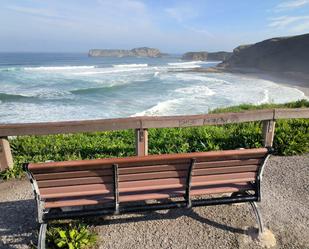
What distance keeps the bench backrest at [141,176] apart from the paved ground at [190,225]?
53 cm

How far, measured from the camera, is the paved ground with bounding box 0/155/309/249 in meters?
3.29

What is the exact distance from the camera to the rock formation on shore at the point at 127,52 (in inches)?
6767

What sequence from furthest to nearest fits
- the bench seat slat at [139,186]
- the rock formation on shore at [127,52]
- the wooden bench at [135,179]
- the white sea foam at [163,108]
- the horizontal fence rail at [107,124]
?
1. the rock formation on shore at [127,52]
2. the white sea foam at [163,108]
3. the horizontal fence rail at [107,124]
4. the bench seat slat at [139,186]
5. the wooden bench at [135,179]

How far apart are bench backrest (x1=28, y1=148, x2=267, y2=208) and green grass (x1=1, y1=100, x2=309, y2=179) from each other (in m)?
2.55

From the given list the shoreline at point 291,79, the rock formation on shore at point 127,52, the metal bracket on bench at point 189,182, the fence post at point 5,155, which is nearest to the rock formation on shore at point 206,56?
the rock formation on shore at point 127,52

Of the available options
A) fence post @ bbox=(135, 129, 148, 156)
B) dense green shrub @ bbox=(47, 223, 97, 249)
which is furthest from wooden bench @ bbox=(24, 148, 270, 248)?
fence post @ bbox=(135, 129, 148, 156)

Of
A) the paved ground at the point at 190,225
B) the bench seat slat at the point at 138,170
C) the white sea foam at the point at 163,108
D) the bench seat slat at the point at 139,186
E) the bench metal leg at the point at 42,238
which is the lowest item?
the white sea foam at the point at 163,108

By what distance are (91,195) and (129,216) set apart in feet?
2.85

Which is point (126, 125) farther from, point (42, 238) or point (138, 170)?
point (42, 238)

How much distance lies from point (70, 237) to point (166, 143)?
129 inches

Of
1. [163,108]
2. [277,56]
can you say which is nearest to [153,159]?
[163,108]

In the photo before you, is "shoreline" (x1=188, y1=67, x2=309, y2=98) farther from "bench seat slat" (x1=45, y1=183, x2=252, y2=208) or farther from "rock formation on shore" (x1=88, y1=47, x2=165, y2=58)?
"rock formation on shore" (x1=88, y1=47, x2=165, y2=58)

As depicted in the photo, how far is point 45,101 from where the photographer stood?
2331cm

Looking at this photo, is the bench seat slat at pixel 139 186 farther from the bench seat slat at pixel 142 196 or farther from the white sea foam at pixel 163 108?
the white sea foam at pixel 163 108
